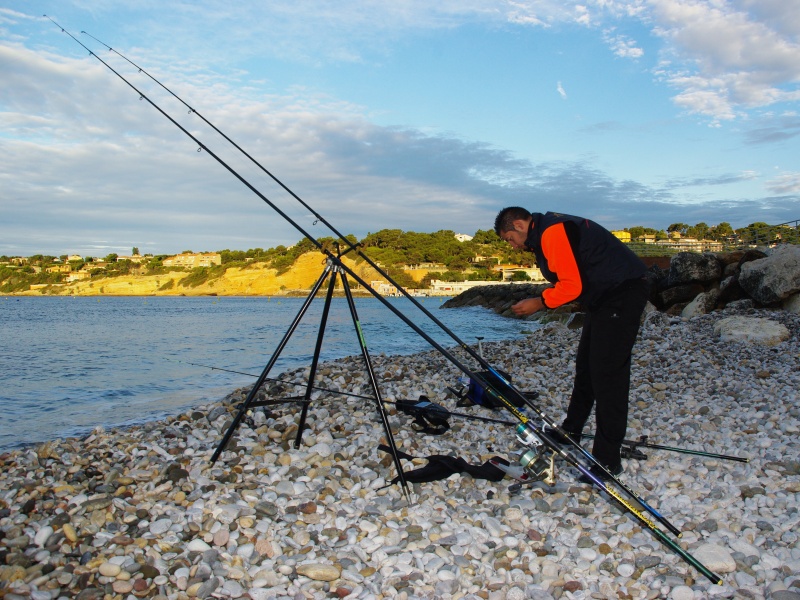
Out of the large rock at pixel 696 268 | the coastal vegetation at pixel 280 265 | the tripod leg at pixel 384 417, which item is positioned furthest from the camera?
the coastal vegetation at pixel 280 265

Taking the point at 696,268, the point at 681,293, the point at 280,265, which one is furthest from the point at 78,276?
the point at 696,268

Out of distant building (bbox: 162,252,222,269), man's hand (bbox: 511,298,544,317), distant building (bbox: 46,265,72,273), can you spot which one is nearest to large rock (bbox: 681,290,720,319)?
man's hand (bbox: 511,298,544,317)

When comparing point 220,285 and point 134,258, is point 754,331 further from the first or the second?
point 134,258

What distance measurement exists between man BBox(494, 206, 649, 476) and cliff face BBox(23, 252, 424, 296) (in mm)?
117086

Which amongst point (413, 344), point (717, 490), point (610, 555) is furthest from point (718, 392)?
point (413, 344)

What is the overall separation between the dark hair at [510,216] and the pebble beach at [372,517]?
1972mm

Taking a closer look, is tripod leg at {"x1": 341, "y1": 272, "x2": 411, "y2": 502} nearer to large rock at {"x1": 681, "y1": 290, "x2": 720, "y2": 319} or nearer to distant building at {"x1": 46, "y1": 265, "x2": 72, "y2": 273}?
large rock at {"x1": 681, "y1": 290, "x2": 720, "y2": 319}

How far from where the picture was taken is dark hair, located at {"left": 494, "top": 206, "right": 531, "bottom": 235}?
14.5 ft

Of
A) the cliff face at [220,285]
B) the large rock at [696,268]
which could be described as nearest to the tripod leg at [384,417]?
the large rock at [696,268]

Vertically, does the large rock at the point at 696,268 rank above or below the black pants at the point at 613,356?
above

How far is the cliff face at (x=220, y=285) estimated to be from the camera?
Answer: 404ft

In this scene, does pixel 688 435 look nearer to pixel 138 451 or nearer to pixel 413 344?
pixel 138 451

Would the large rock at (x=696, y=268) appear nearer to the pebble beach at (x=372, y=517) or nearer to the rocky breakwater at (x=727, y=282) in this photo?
the rocky breakwater at (x=727, y=282)

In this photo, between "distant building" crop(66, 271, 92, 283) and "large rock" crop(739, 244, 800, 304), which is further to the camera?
"distant building" crop(66, 271, 92, 283)
